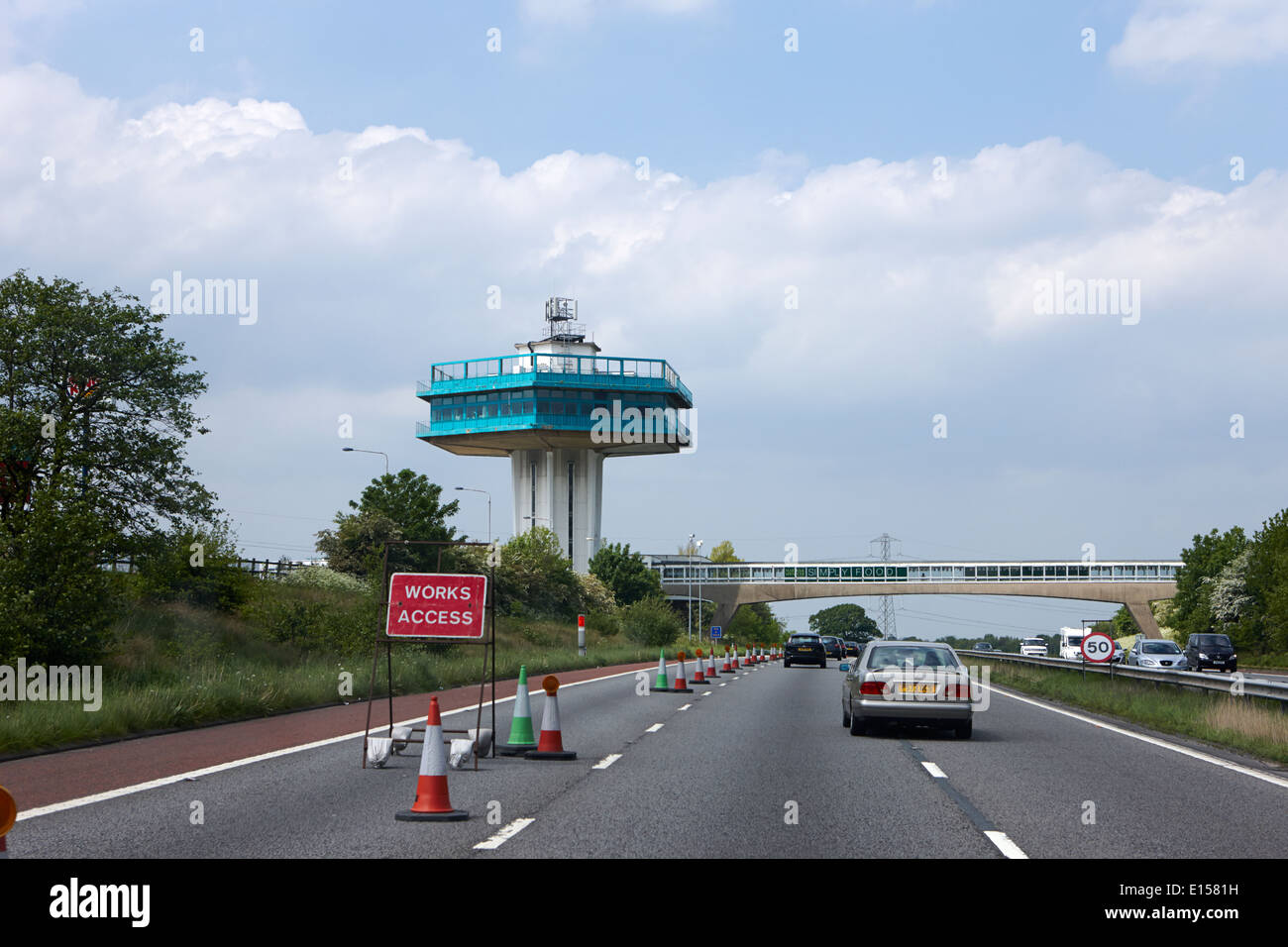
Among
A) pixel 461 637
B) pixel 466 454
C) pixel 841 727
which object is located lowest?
pixel 841 727

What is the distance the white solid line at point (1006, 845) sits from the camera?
8.37 meters

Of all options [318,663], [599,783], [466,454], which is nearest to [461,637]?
[599,783]

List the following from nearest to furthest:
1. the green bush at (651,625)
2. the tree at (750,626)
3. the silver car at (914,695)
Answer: the silver car at (914,695) → the green bush at (651,625) → the tree at (750,626)

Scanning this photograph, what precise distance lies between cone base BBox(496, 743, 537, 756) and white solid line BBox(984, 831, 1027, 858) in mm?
6776

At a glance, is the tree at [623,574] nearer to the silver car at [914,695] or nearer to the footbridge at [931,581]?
the footbridge at [931,581]

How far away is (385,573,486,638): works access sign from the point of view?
13.6 metres

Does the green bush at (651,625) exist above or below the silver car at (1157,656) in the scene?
below

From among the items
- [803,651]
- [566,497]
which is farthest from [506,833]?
[566,497]

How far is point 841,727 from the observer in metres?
20.1

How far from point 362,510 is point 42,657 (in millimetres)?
62652

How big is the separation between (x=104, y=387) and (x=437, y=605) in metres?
34.8

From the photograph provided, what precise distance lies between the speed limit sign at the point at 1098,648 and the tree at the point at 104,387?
30.8 metres

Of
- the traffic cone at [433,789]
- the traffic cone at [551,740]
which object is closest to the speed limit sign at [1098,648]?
the traffic cone at [551,740]
